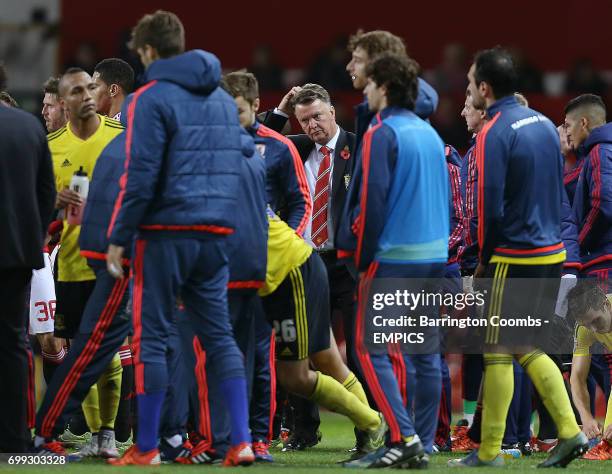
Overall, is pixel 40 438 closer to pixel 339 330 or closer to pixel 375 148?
pixel 375 148

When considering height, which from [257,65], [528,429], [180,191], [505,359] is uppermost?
[257,65]

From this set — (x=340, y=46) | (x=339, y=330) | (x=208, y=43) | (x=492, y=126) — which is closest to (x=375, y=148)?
(x=492, y=126)

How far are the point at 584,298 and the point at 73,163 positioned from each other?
3315 millimetres

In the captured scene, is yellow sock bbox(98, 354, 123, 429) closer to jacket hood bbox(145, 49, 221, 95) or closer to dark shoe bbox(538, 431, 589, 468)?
jacket hood bbox(145, 49, 221, 95)

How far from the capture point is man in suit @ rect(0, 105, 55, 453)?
7352mm

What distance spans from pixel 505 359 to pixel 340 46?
33.8 feet

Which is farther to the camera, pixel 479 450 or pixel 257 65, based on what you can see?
pixel 257 65

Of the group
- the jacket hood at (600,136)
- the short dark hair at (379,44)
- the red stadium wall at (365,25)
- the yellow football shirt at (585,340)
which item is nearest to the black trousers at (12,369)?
the short dark hair at (379,44)

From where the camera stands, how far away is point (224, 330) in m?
7.20

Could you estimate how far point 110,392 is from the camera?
27.8ft

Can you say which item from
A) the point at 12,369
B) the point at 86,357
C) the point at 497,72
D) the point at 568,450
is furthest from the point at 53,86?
the point at 568,450

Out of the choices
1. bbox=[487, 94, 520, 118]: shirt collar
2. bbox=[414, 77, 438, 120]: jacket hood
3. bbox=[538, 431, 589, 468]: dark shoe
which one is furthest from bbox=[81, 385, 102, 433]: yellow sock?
bbox=[487, 94, 520, 118]: shirt collar

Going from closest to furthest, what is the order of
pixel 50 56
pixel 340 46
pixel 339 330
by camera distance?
pixel 339 330
pixel 340 46
pixel 50 56

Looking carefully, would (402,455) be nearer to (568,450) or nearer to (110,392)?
(568,450)
